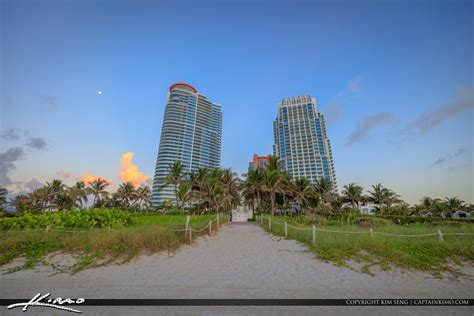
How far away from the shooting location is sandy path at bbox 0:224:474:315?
427cm

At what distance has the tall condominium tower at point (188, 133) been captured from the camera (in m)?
98.8

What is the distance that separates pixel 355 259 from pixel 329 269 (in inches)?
61.7

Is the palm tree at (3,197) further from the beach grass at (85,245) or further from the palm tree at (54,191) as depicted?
the beach grass at (85,245)

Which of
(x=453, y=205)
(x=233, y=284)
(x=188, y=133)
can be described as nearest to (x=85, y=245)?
(x=233, y=284)

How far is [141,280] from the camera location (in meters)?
5.32

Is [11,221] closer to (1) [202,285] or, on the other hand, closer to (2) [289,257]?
(1) [202,285]

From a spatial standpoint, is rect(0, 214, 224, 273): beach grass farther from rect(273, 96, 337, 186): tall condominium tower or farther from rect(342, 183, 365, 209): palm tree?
rect(273, 96, 337, 186): tall condominium tower

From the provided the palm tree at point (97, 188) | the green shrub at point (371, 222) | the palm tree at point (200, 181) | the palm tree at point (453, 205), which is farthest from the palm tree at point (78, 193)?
the palm tree at point (453, 205)

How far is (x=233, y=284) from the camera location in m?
4.98

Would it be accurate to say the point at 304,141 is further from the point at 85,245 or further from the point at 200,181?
the point at 85,245

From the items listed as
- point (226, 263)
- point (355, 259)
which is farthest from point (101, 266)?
point (355, 259)

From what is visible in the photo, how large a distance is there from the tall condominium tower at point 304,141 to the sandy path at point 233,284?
101630mm

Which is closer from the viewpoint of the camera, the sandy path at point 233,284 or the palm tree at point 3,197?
the sandy path at point 233,284

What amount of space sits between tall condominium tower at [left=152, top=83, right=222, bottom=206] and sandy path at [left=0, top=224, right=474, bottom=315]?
307 feet
